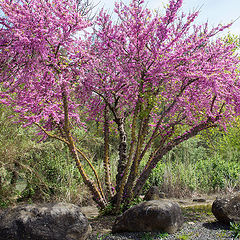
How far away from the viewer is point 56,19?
3.34m

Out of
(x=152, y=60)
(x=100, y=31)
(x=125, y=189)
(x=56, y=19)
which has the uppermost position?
(x=100, y=31)

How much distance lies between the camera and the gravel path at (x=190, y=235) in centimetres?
363

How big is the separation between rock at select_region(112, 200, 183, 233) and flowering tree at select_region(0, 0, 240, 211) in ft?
2.17

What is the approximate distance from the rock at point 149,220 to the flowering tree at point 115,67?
2.17 feet

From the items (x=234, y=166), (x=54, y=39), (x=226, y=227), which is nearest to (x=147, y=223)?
(x=226, y=227)

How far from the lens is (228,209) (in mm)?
4375

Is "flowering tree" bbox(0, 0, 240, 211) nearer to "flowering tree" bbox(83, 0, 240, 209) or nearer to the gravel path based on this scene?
"flowering tree" bbox(83, 0, 240, 209)

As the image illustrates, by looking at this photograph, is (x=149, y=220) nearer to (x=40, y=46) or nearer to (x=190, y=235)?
(x=190, y=235)

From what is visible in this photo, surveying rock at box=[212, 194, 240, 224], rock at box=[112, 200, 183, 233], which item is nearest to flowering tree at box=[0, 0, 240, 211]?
rock at box=[112, 200, 183, 233]

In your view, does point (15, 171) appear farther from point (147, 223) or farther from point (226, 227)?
point (226, 227)

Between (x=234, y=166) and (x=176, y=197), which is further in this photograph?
(x=234, y=166)

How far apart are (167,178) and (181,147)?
634cm

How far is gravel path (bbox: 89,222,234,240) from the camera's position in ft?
11.9

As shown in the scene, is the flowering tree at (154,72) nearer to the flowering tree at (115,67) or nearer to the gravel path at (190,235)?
the flowering tree at (115,67)
